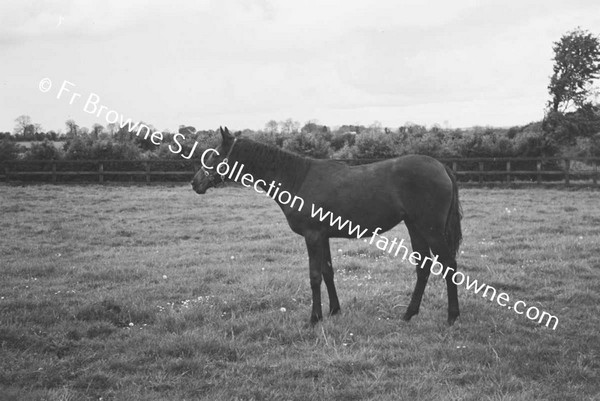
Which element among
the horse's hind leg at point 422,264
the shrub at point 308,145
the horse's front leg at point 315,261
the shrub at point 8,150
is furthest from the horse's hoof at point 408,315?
the shrub at point 8,150

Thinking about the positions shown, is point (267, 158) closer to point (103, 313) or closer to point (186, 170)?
point (103, 313)

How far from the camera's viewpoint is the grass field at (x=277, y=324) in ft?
14.4

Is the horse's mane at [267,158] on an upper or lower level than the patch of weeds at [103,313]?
upper

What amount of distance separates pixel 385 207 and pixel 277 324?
6.08ft

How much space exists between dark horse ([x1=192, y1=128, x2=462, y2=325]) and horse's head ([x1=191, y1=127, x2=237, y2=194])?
17 centimetres

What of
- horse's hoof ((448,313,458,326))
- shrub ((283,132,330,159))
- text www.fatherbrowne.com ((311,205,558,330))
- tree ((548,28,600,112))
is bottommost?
horse's hoof ((448,313,458,326))

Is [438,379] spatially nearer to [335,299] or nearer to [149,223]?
[335,299]

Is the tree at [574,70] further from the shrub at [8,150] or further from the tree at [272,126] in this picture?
the shrub at [8,150]

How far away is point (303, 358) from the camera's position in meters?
4.89

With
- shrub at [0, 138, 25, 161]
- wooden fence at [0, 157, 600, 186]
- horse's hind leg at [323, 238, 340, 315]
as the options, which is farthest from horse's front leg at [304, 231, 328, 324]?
shrub at [0, 138, 25, 161]

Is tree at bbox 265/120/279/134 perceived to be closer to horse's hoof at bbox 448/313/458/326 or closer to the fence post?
the fence post

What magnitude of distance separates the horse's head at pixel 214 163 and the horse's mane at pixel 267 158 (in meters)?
0.11

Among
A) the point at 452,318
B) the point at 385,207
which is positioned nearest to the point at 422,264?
the point at 452,318

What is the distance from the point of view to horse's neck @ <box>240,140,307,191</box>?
6.45 metres
